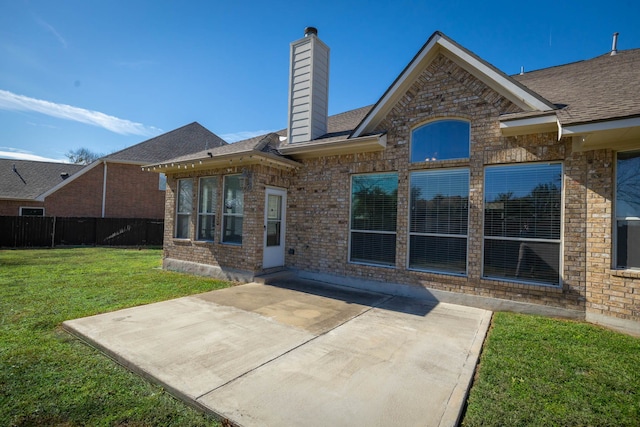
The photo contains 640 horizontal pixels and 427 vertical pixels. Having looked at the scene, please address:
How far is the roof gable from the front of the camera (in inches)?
225

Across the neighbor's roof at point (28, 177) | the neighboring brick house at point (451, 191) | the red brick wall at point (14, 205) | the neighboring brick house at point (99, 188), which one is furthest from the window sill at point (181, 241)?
the neighbor's roof at point (28, 177)

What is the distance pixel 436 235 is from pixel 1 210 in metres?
25.8

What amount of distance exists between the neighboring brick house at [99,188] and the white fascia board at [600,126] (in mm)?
21403

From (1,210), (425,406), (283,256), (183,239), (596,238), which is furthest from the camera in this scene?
(1,210)

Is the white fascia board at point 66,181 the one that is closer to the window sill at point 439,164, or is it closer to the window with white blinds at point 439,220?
the window sill at point 439,164

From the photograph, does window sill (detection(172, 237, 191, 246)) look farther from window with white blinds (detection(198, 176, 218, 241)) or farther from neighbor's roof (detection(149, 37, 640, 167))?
neighbor's roof (detection(149, 37, 640, 167))

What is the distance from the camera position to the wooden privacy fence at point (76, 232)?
15.2 metres

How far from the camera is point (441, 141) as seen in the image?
21.9ft

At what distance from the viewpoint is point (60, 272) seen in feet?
29.5

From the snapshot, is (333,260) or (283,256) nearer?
(333,260)

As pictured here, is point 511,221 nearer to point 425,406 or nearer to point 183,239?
point 425,406

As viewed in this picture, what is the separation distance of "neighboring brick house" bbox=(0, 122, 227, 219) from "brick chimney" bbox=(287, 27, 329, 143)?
14790 mm

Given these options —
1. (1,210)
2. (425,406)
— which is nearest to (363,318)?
(425,406)

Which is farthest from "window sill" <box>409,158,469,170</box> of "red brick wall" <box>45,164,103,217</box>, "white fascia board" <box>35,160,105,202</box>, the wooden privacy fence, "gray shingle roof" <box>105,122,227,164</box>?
"red brick wall" <box>45,164,103,217</box>
